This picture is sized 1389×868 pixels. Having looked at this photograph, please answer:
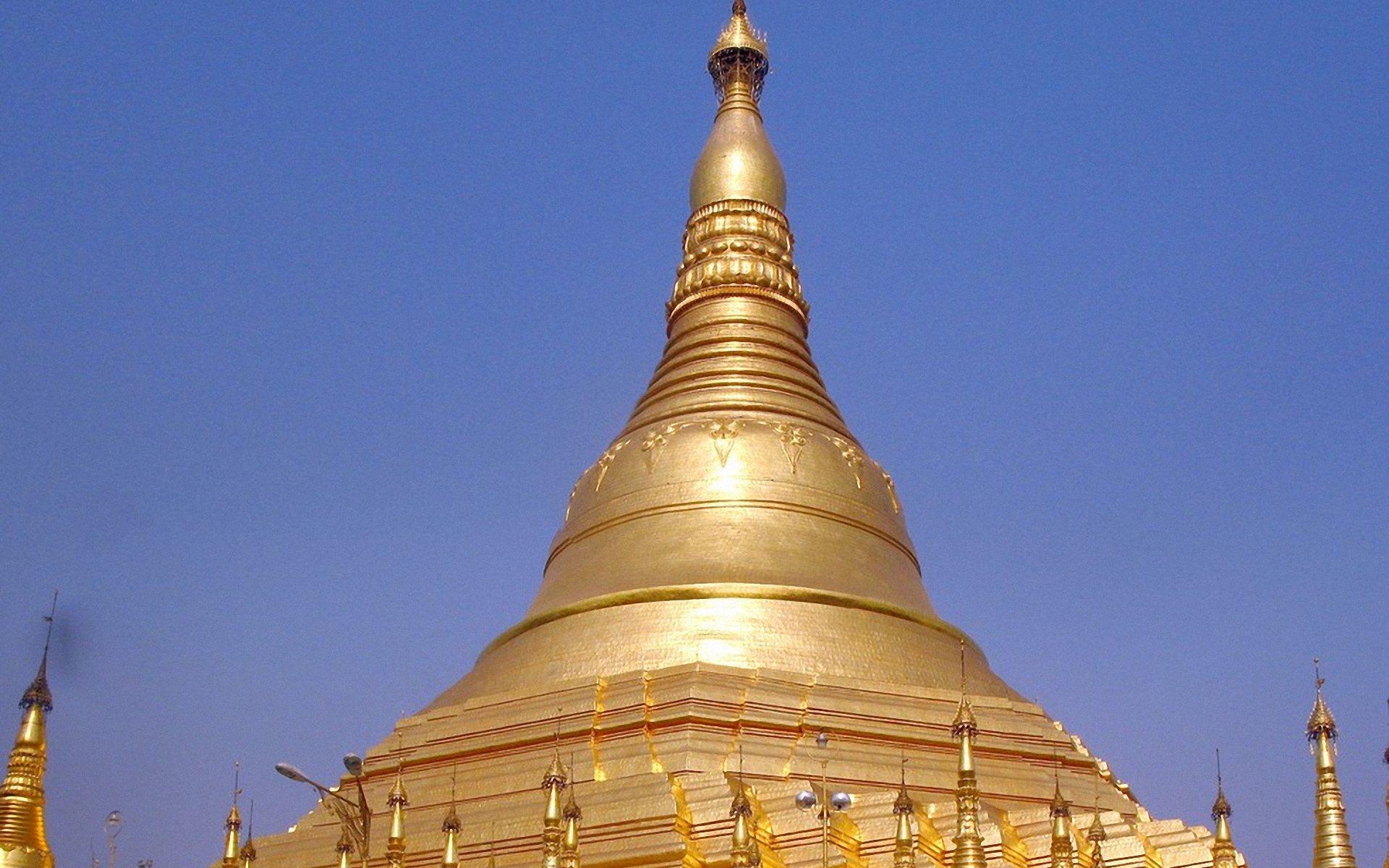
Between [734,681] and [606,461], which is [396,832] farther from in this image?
[606,461]

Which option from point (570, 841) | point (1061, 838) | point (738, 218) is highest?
point (738, 218)

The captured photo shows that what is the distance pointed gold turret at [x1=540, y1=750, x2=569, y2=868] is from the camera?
59.0ft

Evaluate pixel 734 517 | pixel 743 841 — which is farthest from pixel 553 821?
pixel 734 517

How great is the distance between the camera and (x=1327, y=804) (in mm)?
16547

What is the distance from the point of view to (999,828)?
20.4 meters

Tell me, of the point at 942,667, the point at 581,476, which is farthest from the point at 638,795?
the point at 581,476

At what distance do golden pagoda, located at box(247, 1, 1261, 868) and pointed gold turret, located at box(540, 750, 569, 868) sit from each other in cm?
5

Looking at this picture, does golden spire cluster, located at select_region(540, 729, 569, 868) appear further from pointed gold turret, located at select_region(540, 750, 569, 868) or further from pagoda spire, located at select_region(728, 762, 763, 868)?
pagoda spire, located at select_region(728, 762, 763, 868)

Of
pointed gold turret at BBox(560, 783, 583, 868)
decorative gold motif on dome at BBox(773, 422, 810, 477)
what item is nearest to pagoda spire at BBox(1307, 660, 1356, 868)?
pointed gold turret at BBox(560, 783, 583, 868)

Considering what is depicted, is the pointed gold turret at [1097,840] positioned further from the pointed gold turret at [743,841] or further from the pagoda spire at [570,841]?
the pagoda spire at [570,841]

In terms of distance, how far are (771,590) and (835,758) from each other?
2.71 meters

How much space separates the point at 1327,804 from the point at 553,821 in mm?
6549

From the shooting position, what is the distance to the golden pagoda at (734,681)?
20766 mm

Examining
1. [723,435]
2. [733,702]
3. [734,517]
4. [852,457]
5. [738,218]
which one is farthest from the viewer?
[738,218]
